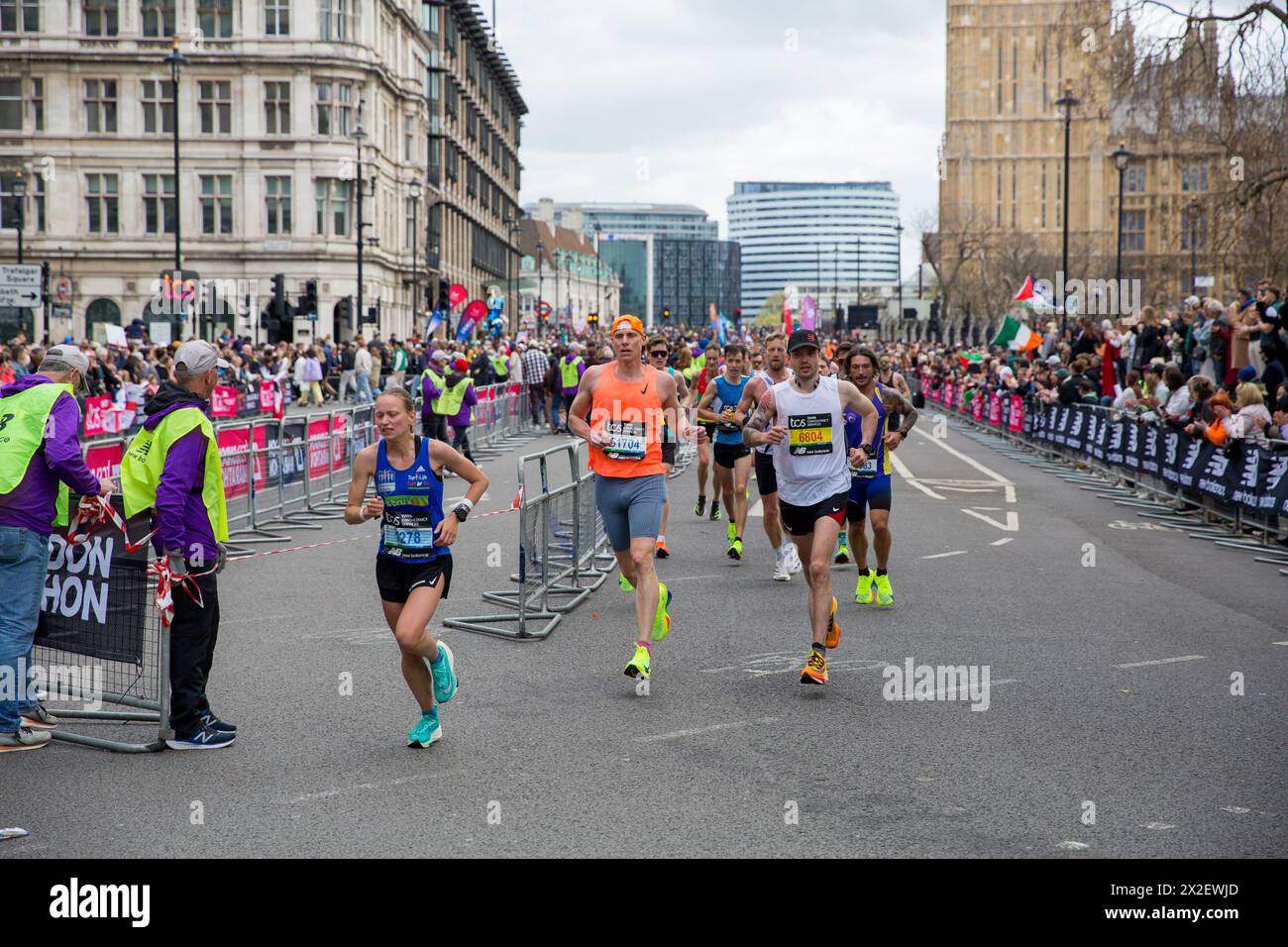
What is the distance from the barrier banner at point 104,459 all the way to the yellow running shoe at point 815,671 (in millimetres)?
7527

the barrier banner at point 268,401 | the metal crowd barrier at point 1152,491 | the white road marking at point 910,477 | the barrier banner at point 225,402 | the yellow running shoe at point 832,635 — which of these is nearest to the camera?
Answer: the yellow running shoe at point 832,635

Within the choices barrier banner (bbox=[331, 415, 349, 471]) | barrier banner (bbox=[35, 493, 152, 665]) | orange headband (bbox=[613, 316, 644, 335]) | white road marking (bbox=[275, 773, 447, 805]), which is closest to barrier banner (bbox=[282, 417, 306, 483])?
barrier banner (bbox=[331, 415, 349, 471])

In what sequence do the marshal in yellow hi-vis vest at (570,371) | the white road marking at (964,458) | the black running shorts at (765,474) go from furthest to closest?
the marshal in yellow hi-vis vest at (570,371) → the white road marking at (964,458) → the black running shorts at (765,474)

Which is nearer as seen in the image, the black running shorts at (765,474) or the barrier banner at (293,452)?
the black running shorts at (765,474)

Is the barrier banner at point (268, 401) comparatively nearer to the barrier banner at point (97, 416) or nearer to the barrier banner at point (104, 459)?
the barrier banner at point (97, 416)

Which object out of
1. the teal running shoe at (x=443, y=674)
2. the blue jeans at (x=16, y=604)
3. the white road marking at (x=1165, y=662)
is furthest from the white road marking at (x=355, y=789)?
the white road marking at (x=1165, y=662)

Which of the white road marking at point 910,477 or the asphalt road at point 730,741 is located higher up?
the white road marking at point 910,477

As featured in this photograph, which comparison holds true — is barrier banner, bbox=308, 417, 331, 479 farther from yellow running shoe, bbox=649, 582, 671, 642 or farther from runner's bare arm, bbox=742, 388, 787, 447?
yellow running shoe, bbox=649, 582, 671, 642

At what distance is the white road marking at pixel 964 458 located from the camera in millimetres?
23773

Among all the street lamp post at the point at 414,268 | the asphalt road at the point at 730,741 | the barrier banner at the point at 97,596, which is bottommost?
the asphalt road at the point at 730,741

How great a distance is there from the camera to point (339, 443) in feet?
62.4

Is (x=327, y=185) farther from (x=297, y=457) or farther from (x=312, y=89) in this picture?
(x=297, y=457)

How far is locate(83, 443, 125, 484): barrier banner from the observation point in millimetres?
13398

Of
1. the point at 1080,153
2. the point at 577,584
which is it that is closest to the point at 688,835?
the point at 577,584
